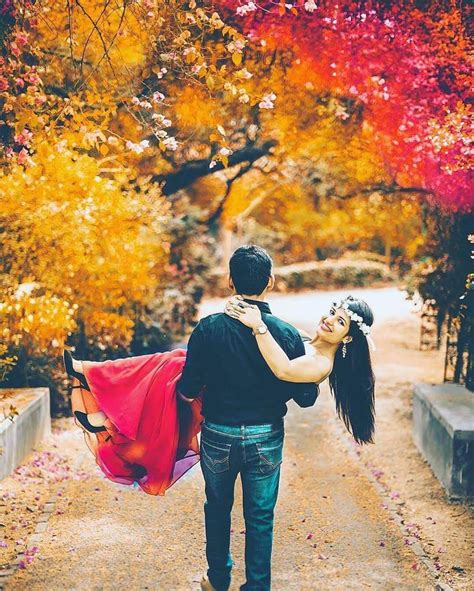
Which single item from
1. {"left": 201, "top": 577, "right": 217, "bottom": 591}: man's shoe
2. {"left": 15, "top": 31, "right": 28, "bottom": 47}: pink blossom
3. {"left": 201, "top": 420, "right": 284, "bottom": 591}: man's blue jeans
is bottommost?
{"left": 201, "top": 577, "right": 217, "bottom": 591}: man's shoe

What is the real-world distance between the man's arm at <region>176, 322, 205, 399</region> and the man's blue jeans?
20 cm

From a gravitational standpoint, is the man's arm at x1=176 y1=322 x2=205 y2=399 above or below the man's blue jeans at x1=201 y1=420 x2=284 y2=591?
above

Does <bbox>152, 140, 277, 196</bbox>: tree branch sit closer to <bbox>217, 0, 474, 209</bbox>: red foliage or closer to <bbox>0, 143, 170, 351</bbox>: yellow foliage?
<bbox>0, 143, 170, 351</bbox>: yellow foliage

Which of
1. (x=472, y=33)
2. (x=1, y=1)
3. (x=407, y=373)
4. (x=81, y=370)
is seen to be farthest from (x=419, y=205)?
(x=81, y=370)

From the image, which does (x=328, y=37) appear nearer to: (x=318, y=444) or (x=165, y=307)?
(x=318, y=444)

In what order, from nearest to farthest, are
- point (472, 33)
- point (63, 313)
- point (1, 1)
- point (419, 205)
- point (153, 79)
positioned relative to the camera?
point (1, 1) < point (472, 33) < point (63, 313) < point (153, 79) < point (419, 205)

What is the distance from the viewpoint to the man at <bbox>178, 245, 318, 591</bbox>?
3529mm

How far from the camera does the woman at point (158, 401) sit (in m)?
3.92

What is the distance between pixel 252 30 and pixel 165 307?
20.8 feet

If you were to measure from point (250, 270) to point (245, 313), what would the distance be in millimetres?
230

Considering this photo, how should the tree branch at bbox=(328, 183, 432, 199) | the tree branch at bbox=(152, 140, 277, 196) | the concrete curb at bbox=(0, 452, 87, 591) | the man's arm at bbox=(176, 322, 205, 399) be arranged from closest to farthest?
the man's arm at bbox=(176, 322, 205, 399), the concrete curb at bbox=(0, 452, 87, 591), the tree branch at bbox=(328, 183, 432, 199), the tree branch at bbox=(152, 140, 277, 196)

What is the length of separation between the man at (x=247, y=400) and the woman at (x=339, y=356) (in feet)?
0.25

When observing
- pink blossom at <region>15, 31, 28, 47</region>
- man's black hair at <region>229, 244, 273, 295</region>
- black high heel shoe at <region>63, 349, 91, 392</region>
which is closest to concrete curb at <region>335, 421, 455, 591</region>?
man's black hair at <region>229, 244, 273, 295</region>

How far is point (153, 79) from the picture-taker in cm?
817
